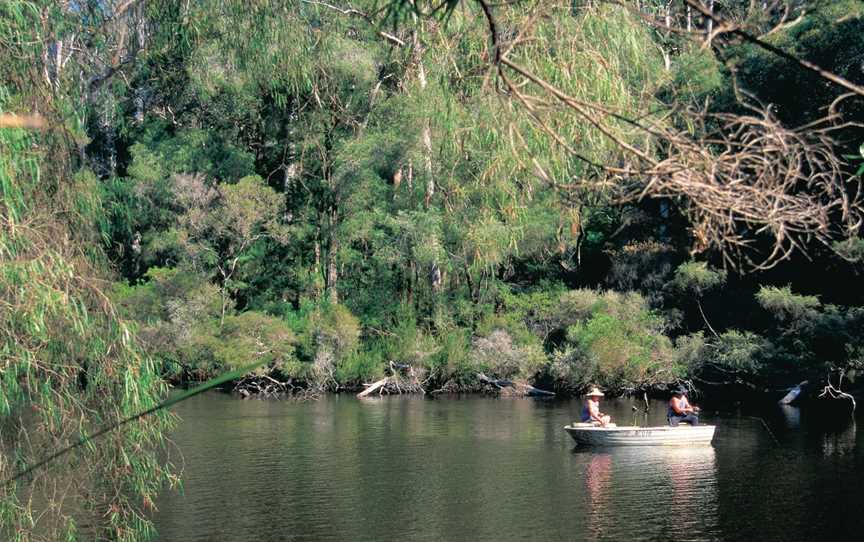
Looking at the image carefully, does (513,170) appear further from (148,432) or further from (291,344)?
(291,344)

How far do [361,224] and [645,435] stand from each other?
43.6ft

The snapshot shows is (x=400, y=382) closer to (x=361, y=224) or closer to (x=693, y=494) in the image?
(x=361, y=224)

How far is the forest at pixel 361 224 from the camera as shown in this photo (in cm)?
663

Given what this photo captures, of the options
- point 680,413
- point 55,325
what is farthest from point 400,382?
point 55,325

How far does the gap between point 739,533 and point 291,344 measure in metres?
19.0

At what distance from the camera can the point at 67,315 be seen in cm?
657

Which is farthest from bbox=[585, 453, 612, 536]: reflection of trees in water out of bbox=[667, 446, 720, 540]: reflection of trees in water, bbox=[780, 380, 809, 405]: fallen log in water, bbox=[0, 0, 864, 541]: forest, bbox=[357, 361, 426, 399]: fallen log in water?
bbox=[357, 361, 426, 399]: fallen log in water

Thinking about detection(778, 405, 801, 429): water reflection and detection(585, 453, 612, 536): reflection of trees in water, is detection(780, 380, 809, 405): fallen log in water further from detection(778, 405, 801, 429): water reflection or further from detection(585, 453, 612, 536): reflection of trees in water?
detection(585, 453, 612, 536): reflection of trees in water

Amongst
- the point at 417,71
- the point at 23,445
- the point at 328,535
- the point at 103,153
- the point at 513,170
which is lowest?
the point at 328,535

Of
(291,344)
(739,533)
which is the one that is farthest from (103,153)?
(739,533)

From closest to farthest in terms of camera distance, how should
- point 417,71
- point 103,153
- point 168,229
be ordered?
point 417,71 → point 168,229 → point 103,153

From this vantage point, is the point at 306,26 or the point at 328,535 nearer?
the point at 306,26

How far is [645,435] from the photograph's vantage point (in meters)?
19.5

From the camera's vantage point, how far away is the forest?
6629 mm
